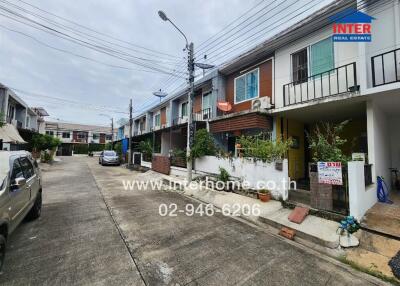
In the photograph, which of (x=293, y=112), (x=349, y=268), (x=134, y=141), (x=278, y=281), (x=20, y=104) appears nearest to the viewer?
(x=278, y=281)

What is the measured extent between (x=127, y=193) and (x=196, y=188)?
308 centimetres

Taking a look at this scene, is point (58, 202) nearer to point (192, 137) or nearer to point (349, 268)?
point (192, 137)

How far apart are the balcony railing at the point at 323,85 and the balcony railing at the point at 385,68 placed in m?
0.50

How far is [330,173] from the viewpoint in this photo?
5.50 meters

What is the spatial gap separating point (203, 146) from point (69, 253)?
7.82 metres

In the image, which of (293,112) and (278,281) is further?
(293,112)

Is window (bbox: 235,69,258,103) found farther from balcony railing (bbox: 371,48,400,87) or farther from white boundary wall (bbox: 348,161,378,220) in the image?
white boundary wall (bbox: 348,161,378,220)

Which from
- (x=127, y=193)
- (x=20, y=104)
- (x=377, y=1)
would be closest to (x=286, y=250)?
(x=127, y=193)

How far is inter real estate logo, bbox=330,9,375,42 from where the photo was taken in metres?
6.22

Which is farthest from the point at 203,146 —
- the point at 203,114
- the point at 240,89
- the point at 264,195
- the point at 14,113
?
the point at 14,113

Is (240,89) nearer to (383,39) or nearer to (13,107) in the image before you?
(383,39)

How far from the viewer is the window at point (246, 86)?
10.5 metres

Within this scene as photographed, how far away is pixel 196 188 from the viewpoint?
31.7 ft

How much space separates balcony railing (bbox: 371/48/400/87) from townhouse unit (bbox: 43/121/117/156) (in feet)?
179
